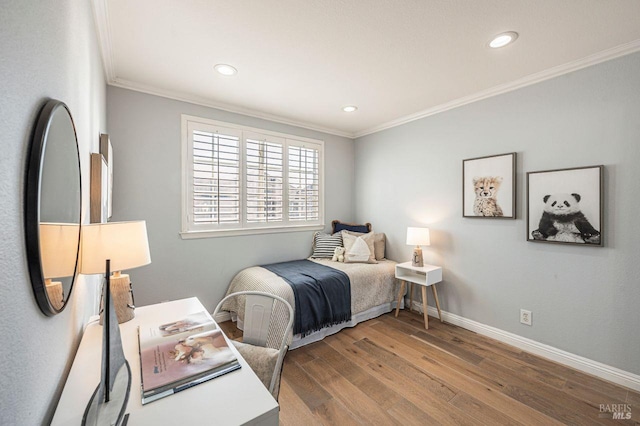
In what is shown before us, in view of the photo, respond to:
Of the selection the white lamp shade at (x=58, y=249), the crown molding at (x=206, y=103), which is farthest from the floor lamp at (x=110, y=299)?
the crown molding at (x=206, y=103)

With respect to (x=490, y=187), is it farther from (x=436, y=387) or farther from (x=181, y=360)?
(x=181, y=360)

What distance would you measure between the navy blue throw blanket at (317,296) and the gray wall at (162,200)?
64 centimetres

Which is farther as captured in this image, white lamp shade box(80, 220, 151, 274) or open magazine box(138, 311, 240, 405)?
white lamp shade box(80, 220, 151, 274)

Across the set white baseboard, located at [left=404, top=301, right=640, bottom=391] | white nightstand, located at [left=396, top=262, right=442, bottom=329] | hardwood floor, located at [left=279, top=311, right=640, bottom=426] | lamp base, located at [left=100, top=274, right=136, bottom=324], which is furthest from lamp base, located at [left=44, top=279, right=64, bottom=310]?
white baseboard, located at [left=404, top=301, right=640, bottom=391]

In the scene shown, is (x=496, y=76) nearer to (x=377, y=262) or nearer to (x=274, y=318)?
(x=377, y=262)

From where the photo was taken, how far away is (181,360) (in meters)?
1.12

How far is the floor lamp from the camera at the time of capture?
0.85 meters

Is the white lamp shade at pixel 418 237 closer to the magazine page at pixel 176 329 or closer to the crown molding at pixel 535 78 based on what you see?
the crown molding at pixel 535 78

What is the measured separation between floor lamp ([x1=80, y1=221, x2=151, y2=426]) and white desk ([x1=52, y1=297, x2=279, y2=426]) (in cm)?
3

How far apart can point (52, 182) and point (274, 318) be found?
128cm

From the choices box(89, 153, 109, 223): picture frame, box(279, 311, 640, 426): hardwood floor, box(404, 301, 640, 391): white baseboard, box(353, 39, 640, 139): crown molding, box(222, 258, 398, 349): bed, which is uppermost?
box(353, 39, 640, 139): crown molding

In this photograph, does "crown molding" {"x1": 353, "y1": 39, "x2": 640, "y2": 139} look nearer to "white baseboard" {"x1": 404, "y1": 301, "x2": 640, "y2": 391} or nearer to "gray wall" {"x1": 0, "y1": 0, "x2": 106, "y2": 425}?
"white baseboard" {"x1": 404, "y1": 301, "x2": 640, "y2": 391}

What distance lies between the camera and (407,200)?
368 centimetres

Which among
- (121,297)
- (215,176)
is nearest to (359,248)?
(215,176)
